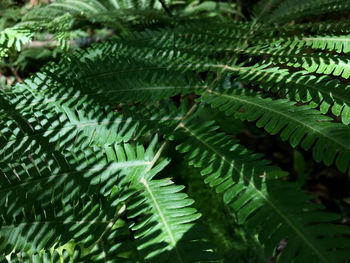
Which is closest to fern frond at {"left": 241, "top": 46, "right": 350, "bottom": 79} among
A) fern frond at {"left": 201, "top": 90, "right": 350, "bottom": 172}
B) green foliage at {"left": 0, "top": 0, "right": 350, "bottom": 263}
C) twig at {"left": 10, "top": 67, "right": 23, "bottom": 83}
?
green foliage at {"left": 0, "top": 0, "right": 350, "bottom": 263}

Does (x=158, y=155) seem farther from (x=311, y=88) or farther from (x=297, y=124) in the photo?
(x=311, y=88)

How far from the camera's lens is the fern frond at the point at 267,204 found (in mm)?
735

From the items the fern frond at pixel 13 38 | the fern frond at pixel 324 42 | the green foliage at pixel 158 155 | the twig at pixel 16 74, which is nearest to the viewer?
the green foliage at pixel 158 155

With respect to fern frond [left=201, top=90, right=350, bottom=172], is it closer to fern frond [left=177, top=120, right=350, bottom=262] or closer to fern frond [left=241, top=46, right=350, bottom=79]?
fern frond [left=177, top=120, right=350, bottom=262]

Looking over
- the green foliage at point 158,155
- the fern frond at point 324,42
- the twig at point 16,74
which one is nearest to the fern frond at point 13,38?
the green foliage at point 158,155

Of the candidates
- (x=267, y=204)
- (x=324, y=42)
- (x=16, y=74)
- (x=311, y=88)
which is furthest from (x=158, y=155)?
(x=16, y=74)

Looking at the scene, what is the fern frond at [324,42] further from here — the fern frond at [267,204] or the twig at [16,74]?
the twig at [16,74]

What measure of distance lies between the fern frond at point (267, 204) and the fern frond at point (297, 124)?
151 mm

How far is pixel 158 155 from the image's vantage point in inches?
46.5

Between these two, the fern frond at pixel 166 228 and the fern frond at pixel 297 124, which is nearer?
the fern frond at pixel 166 228

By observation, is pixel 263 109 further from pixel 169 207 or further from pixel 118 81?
pixel 118 81

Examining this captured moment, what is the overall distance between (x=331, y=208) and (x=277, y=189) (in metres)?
2.44

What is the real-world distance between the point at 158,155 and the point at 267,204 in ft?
1.52

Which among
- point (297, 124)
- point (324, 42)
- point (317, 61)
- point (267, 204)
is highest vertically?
point (324, 42)
